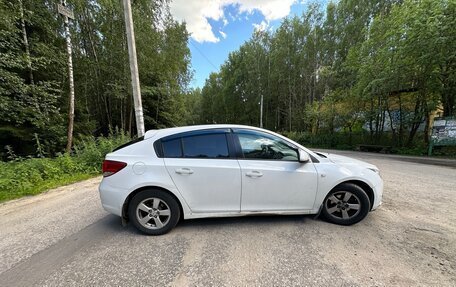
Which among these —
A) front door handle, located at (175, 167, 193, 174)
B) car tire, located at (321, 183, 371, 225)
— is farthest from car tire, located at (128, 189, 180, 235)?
car tire, located at (321, 183, 371, 225)

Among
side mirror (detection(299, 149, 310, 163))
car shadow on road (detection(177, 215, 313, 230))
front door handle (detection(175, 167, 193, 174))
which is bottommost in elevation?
car shadow on road (detection(177, 215, 313, 230))

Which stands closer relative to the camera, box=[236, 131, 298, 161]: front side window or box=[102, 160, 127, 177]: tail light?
box=[102, 160, 127, 177]: tail light

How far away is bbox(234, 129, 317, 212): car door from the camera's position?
307cm

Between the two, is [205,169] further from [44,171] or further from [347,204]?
[44,171]

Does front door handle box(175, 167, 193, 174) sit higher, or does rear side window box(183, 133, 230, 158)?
rear side window box(183, 133, 230, 158)

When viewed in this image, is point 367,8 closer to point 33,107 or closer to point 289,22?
point 289,22

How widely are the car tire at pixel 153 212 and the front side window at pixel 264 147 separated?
51.0 inches

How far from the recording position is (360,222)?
11.1 ft

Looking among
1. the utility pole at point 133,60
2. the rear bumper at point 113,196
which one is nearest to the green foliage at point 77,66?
the utility pole at point 133,60

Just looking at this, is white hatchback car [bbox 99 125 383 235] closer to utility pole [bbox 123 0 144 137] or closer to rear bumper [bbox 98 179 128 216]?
rear bumper [bbox 98 179 128 216]

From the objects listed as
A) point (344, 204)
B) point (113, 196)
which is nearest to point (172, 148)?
point (113, 196)

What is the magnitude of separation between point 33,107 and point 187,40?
13.0 metres

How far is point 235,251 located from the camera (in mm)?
2639

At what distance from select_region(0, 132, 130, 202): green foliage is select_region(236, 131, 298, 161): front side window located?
537 cm
